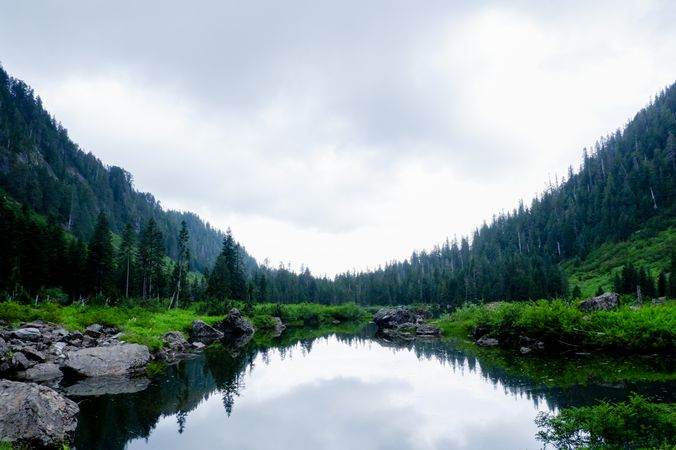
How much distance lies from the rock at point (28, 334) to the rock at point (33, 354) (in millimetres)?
4498

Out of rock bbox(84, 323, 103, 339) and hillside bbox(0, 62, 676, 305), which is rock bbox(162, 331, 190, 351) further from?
hillside bbox(0, 62, 676, 305)

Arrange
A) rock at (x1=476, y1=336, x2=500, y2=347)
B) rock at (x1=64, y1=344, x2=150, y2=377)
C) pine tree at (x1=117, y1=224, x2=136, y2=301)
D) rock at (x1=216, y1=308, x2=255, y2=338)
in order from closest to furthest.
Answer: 1. rock at (x1=64, y1=344, x2=150, y2=377)
2. rock at (x1=476, y1=336, x2=500, y2=347)
3. rock at (x1=216, y1=308, x2=255, y2=338)
4. pine tree at (x1=117, y1=224, x2=136, y2=301)

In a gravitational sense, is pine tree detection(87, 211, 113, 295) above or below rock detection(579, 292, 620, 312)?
above

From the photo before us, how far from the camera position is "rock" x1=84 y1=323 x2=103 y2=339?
3719 cm

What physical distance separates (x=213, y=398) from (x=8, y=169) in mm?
146294

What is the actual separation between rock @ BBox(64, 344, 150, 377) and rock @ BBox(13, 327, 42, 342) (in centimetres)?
586

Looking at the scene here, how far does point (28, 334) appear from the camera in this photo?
31734 millimetres

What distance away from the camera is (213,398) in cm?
2328

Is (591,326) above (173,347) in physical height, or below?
above

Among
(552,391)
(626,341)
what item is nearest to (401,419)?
(552,391)

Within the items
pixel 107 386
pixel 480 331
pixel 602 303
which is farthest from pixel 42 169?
pixel 602 303

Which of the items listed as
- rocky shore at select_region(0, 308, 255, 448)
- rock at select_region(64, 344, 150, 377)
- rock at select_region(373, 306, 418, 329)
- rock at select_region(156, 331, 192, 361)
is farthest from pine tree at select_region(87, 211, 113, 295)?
rock at select_region(373, 306, 418, 329)

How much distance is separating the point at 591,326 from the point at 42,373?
4138 cm

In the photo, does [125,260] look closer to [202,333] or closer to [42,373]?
[202,333]
